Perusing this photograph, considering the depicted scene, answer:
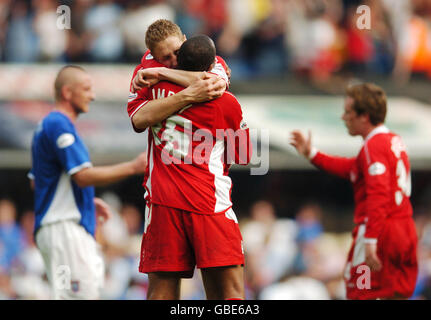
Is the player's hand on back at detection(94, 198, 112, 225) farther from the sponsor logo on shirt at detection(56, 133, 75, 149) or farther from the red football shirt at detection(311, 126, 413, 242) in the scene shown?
the red football shirt at detection(311, 126, 413, 242)

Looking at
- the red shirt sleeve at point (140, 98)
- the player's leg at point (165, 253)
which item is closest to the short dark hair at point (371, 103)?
the red shirt sleeve at point (140, 98)

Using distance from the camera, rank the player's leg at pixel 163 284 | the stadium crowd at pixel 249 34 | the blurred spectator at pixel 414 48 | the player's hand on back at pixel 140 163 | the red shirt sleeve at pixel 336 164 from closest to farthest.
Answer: the player's leg at pixel 163 284 < the player's hand on back at pixel 140 163 < the red shirt sleeve at pixel 336 164 < the stadium crowd at pixel 249 34 < the blurred spectator at pixel 414 48

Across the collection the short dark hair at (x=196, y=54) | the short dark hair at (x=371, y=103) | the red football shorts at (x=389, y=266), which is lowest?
the red football shorts at (x=389, y=266)

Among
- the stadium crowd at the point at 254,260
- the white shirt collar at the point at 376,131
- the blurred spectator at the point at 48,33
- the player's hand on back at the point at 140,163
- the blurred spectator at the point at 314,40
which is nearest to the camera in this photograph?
the player's hand on back at the point at 140,163

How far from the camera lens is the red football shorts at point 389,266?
223 inches

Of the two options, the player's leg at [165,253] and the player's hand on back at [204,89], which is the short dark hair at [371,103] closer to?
the player's hand on back at [204,89]

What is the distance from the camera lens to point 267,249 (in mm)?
11398

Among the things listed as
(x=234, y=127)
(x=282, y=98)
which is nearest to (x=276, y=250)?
(x=282, y=98)

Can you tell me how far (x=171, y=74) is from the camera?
457 cm

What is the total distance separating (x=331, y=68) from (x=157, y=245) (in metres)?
8.68

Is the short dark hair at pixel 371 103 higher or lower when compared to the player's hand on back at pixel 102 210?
higher

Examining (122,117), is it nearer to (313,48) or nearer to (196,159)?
(313,48)

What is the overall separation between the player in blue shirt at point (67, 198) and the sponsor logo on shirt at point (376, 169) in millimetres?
1864

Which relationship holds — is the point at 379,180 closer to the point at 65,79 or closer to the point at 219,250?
the point at 219,250
